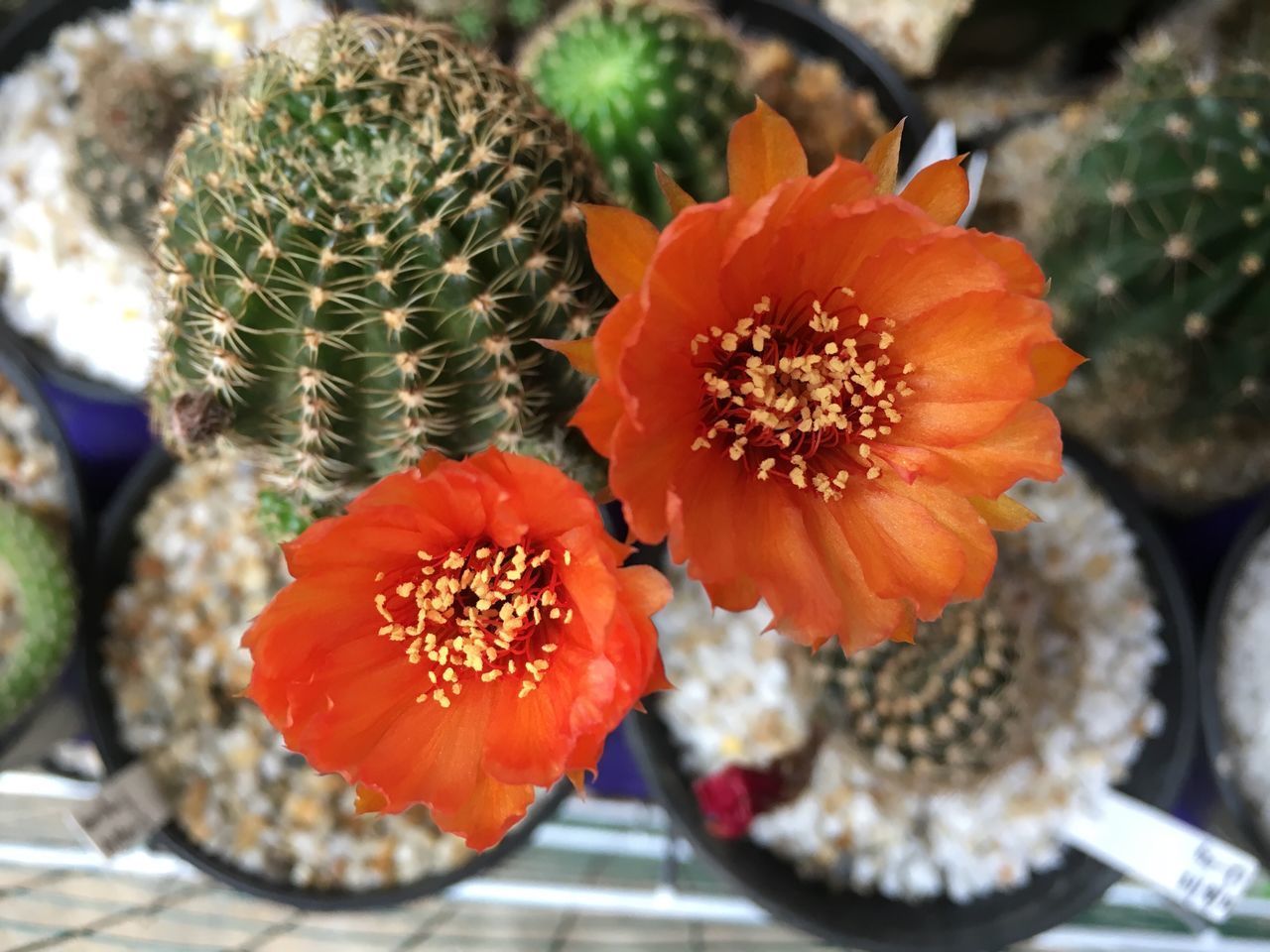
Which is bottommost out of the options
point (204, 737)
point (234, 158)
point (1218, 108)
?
point (204, 737)

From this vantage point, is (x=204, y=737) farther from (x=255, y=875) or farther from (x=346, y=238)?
(x=346, y=238)

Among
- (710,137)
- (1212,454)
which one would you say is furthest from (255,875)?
(1212,454)

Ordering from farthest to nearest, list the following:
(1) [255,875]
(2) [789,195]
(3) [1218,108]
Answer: (1) [255,875]
(3) [1218,108]
(2) [789,195]

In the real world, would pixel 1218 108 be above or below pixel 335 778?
above

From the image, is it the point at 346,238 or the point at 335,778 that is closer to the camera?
the point at 346,238

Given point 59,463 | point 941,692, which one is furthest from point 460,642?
point 59,463

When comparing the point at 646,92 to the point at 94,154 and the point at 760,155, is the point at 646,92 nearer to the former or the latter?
the point at 760,155

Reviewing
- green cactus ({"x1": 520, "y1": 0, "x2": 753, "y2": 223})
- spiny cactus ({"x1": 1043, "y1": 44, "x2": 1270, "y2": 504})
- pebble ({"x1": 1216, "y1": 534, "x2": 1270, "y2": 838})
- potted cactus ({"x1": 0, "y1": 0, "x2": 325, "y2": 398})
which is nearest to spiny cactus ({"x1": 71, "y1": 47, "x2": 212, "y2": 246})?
potted cactus ({"x1": 0, "y1": 0, "x2": 325, "y2": 398})

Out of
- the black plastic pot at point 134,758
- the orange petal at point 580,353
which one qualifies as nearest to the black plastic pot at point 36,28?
the black plastic pot at point 134,758
